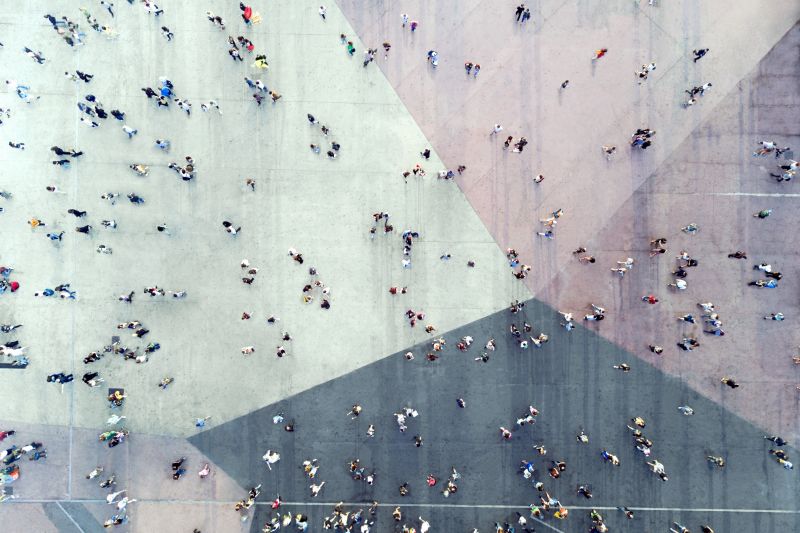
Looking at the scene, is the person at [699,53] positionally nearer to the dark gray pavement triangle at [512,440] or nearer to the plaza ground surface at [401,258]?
the plaza ground surface at [401,258]

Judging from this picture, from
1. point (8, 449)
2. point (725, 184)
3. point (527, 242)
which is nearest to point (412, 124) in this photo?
point (527, 242)

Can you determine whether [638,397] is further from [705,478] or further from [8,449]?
[8,449]

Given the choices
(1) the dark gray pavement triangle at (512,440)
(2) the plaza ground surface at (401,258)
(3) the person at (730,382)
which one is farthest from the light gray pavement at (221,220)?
(3) the person at (730,382)

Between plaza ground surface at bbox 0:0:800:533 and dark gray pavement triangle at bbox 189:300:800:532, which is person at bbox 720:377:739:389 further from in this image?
dark gray pavement triangle at bbox 189:300:800:532

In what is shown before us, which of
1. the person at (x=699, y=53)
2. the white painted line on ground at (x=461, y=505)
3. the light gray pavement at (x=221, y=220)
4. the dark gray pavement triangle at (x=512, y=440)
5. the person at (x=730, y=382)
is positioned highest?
the person at (x=699, y=53)

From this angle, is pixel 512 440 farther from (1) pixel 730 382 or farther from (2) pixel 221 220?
(2) pixel 221 220

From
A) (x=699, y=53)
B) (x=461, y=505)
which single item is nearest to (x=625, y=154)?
(x=699, y=53)
